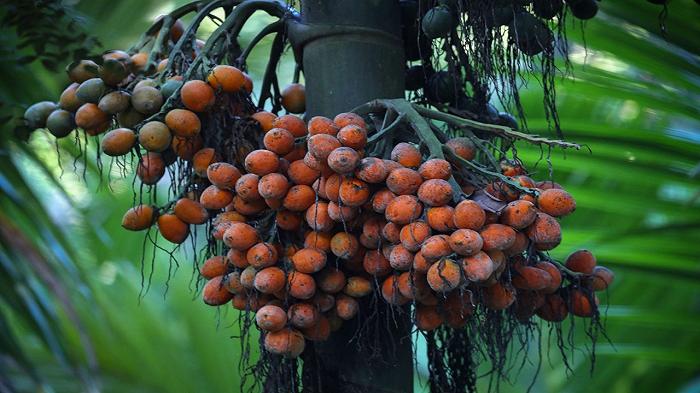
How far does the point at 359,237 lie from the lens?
1.33 meters

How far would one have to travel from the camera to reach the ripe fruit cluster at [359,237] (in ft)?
4.02

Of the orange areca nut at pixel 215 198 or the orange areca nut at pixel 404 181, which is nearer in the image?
the orange areca nut at pixel 404 181

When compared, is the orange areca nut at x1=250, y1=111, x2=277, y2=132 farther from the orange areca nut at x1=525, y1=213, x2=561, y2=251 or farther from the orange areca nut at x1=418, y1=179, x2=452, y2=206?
the orange areca nut at x1=525, y1=213, x2=561, y2=251

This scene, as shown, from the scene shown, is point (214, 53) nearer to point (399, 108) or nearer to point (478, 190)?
point (399, 108)

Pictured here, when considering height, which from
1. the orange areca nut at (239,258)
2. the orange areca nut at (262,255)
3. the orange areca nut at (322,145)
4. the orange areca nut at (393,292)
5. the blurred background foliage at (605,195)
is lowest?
the blurred background foliage at (605,195)

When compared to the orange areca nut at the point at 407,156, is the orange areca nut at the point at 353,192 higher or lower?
lower

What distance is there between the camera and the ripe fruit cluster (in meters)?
1.22

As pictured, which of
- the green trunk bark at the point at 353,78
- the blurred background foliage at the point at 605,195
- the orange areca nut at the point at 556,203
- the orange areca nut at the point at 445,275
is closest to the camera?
the orange areca nut at the point at 445,275

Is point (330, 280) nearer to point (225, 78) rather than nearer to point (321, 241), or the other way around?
point (321, 241)

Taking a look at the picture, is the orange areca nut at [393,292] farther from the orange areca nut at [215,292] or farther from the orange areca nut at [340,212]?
the orange areca nut at [215,292]

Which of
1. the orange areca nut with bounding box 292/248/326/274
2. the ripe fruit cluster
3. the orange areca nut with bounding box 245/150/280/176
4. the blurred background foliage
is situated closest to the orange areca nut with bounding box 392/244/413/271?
the ripe fruit cluster

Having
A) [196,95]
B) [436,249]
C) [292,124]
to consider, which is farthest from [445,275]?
[196,95]

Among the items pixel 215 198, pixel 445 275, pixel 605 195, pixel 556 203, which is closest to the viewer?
pixel 445 275

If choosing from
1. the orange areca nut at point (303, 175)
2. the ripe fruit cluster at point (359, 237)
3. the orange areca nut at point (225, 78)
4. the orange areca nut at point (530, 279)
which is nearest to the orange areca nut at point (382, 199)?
the ripe fruit cluster at point (359, 237)
